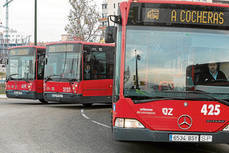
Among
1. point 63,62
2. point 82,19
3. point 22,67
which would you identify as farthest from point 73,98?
point 82,19

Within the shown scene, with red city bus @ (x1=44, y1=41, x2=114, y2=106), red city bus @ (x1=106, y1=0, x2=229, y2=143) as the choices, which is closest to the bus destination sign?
red city bus @ (x1=106, y1=0, x2=229, y2=143)

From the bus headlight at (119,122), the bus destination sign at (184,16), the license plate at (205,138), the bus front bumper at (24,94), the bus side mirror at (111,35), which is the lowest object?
the bus front bumper at (24,94)

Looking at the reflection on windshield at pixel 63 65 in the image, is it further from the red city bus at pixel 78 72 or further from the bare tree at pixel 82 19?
the bare tree at pixel 82 19

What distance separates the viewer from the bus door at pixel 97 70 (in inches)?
711

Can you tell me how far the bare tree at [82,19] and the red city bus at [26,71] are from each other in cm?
1702

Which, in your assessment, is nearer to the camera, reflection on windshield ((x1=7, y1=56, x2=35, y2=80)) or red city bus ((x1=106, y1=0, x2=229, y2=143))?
red city bus ((x1=106, y1=0, x2=229, y2=143))

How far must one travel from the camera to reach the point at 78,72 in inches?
698

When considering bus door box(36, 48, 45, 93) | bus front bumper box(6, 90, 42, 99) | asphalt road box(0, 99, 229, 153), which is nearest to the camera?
asphalt road box(0, 99, 229, 153)

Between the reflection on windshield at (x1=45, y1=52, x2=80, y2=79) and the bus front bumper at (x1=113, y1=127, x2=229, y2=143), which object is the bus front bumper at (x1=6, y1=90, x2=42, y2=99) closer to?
the reflection on windshield at (x1=45, y1=52, x2=80, y2=79)

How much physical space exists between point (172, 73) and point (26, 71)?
48.2 feet

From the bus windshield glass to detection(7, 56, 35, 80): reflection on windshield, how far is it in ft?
6.88

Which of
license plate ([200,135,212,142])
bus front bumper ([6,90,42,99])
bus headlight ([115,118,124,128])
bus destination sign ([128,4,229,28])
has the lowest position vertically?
bus front bumper ([6,90,42,99])

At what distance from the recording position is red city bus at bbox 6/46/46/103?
67.9 feet

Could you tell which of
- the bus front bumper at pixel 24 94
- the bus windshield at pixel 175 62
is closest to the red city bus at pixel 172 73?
the bus windshield at pixel 175 62
